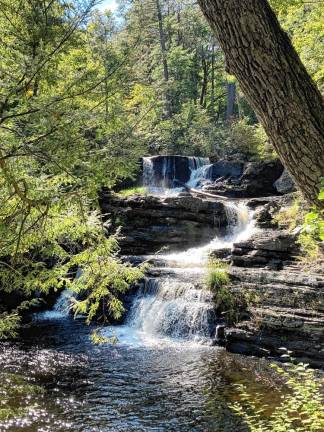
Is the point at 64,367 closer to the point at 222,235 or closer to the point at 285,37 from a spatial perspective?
the point at 285,37

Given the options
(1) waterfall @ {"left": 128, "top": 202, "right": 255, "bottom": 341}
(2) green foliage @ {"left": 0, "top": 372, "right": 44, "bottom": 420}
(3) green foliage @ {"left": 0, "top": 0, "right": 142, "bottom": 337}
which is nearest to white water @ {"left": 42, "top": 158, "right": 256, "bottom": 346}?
(1) waterfall @ {"left": 128, "top": 202, "right": 255, "bottom": 341}

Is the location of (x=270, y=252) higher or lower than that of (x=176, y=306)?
higher

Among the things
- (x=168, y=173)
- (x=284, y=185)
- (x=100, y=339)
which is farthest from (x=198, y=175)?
(x=100, y=339)

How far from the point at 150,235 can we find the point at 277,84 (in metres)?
14.2

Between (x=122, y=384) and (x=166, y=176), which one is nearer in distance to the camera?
(x=122, y=384)

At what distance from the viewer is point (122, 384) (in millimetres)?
7758

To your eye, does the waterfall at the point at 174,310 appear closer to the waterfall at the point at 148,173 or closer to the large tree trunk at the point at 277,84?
the large tree trunk at the point at 277,84

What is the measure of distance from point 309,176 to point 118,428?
5252 millimetres

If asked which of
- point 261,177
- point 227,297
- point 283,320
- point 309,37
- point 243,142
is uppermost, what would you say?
point 309,37

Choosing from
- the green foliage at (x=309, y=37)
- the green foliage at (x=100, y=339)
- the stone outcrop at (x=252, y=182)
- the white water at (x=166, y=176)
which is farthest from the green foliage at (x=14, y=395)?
the white water at (x=166, y=176)

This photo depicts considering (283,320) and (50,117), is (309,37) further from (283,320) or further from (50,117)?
(50,117)

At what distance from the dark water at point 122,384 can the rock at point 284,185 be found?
11863 millimetres

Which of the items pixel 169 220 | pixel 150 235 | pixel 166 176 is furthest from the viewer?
pixel 166 176

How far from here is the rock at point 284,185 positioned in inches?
791
